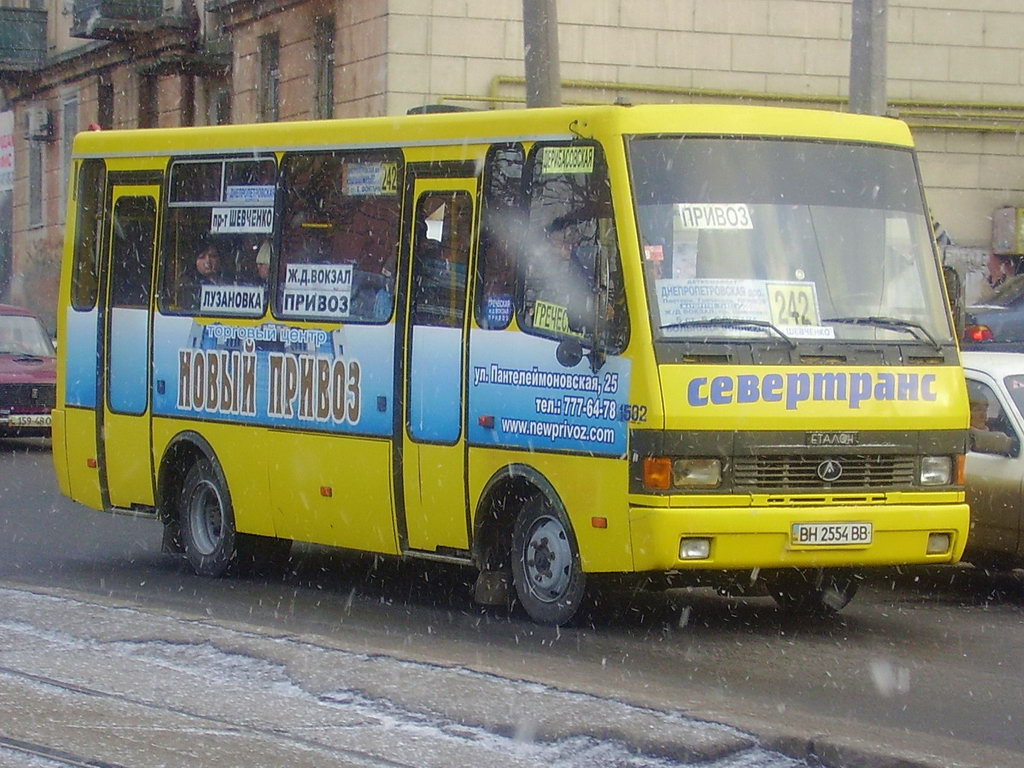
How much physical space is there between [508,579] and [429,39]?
16222mm

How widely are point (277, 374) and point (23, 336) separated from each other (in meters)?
12.2

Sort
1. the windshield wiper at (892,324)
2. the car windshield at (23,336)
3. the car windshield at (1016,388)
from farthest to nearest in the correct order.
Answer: the car windshield at (23,336), the car windshield at (1016,388), the windshield wiper at (892,324)

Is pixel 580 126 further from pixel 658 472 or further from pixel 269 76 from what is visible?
pixel 269 76

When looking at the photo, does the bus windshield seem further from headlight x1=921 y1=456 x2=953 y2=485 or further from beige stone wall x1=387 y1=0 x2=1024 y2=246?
beige stone wall x1=387 y1=0 x2=1024 y2=246

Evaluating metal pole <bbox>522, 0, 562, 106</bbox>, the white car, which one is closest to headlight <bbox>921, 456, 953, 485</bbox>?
the white car

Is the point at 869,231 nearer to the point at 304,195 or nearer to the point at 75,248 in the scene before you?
the point at 304,195

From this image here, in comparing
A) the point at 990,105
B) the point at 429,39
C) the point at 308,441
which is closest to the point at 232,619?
the point at 308,441

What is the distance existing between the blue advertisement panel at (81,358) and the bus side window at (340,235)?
1.88 metres

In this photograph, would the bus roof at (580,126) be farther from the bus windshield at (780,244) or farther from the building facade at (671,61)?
the building facade at (671,61)

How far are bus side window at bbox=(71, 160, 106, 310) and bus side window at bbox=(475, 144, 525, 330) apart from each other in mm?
3720

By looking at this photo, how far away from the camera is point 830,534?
9391 mm

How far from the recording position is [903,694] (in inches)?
328

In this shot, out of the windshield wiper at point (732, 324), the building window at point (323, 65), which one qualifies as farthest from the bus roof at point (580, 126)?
the building window at point (323, 65)

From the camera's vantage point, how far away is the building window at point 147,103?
34.9 m
